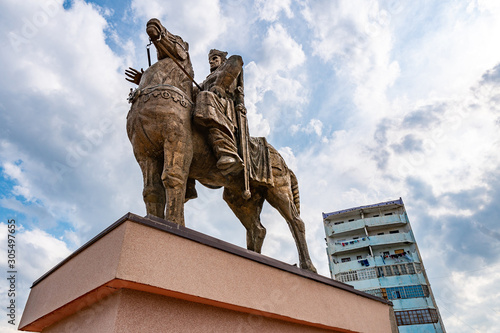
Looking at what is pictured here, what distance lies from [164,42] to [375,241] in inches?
1102

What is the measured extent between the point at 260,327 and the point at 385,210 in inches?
1189

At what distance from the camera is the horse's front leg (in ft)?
11.8

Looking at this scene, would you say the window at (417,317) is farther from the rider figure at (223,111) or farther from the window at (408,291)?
the rider figure at (223,111)

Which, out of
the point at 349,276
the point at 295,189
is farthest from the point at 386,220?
the point at 295,189

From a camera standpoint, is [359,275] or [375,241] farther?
[375,241]

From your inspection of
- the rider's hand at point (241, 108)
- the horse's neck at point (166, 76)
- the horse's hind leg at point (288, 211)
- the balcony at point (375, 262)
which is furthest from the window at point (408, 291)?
the horse's neck at point (166, 76)

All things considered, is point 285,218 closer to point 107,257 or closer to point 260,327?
point 260,327

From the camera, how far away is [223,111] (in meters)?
4.44

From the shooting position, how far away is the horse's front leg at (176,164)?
11.8ft

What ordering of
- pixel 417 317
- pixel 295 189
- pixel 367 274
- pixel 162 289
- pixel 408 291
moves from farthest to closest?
pixel 367 274
pixel 408 291
pixel 417 317
pixel 295 189
pixel 162 289

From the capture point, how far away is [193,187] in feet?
15.3

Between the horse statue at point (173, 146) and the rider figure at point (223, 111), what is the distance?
157 millimetres

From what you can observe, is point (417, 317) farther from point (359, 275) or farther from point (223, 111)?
point (223, 111)

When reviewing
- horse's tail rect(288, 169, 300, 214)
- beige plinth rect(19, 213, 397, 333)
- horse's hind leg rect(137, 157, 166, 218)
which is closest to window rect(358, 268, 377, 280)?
horse's tail rect(288, 169, 300, 214)
